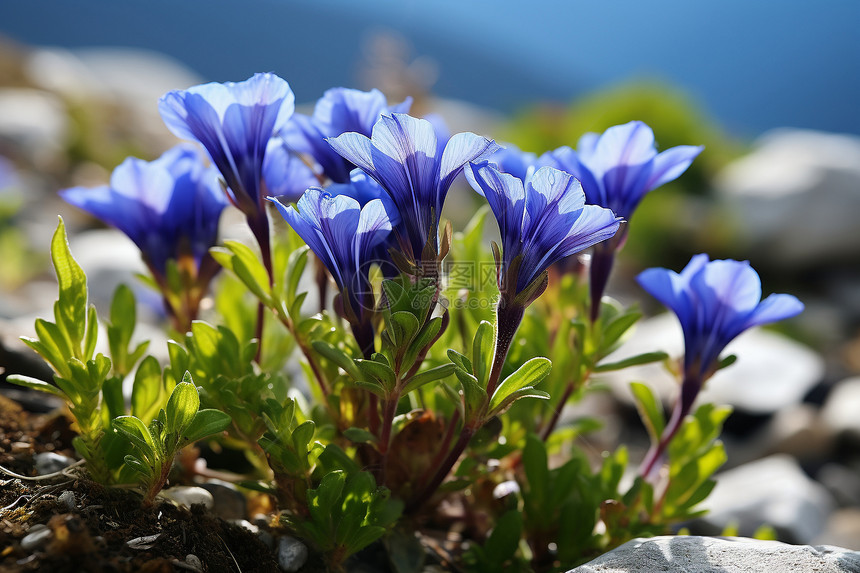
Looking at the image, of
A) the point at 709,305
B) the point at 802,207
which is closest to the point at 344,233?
the point at 709,305

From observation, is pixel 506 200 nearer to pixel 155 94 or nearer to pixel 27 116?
pixel 27 116

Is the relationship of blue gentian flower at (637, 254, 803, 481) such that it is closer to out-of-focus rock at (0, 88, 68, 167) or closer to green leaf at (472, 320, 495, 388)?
green leaf at (472, 320, 495, 388)

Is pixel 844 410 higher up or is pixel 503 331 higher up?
pixel 503 331

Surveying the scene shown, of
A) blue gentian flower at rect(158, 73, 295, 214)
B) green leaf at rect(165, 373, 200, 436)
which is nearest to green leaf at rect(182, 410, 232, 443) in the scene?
green leaf at rect(165, 373, 200, 436)

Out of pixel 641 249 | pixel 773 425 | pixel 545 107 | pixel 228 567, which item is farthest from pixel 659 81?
pixel 228 567

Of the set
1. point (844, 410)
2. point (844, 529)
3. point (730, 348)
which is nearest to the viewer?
point (844, 529)

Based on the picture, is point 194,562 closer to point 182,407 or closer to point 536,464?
point 182,407
